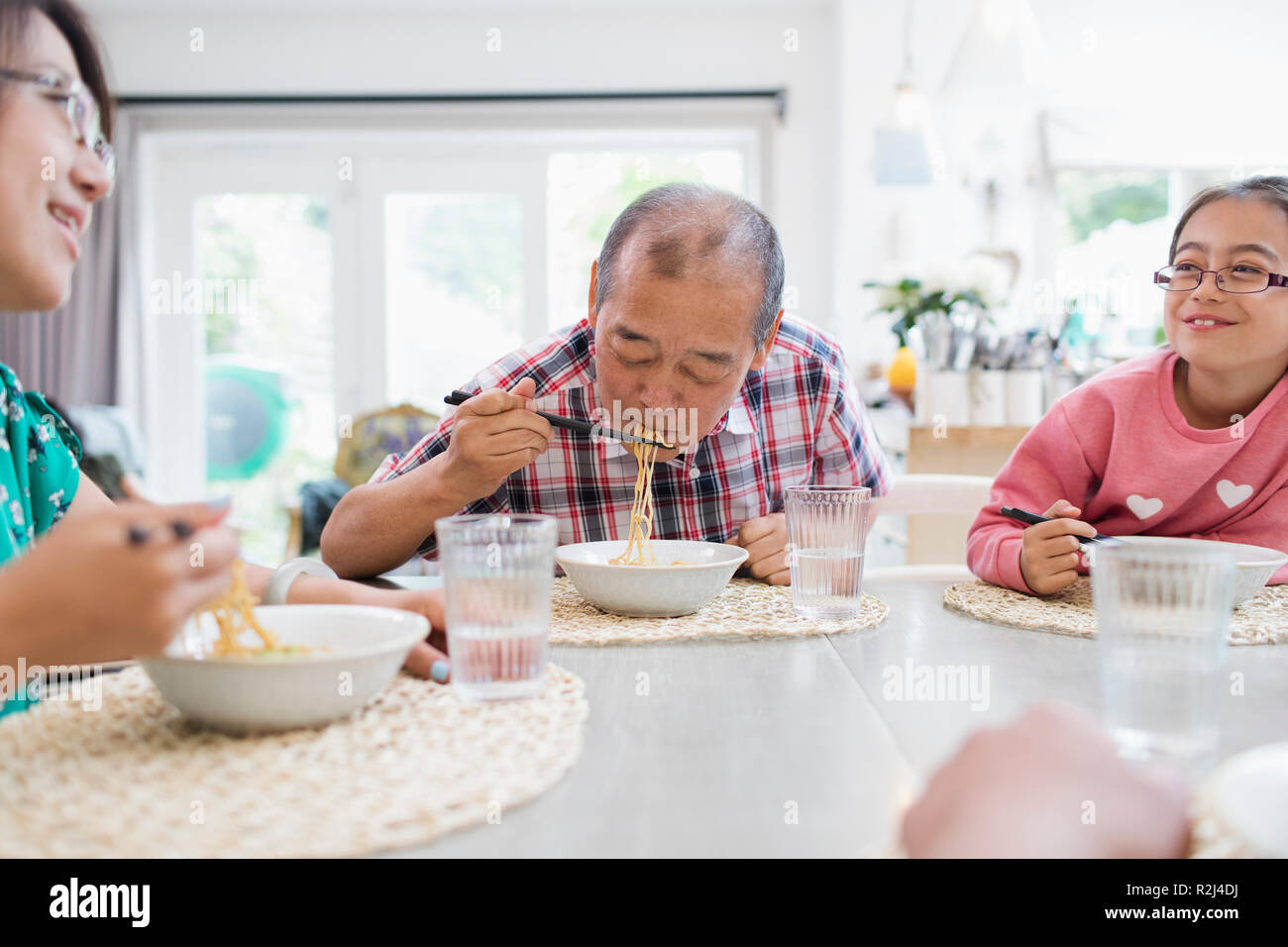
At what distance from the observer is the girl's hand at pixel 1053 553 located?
1.24m

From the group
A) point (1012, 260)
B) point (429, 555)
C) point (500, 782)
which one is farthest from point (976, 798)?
point (1012, 260)

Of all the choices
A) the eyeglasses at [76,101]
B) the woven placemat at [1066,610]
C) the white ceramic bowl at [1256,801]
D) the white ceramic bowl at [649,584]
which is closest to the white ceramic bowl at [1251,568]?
the woven placemat at [1066,610]

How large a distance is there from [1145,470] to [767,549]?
559 mm

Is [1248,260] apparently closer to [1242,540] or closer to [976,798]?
[1242,540]

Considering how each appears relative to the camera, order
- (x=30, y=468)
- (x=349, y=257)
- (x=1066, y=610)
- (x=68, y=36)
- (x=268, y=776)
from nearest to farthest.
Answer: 1. (x=268, y=776)
2. (x=68, y=36)
3. (x=30, y=468)
4. (x=1066, y=610)
5. (x=349, y=257)

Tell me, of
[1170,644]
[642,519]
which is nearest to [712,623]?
[642,519]

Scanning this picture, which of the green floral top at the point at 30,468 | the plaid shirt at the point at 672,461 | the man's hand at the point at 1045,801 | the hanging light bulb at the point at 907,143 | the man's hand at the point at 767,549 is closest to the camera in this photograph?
the man's hand at the point at 1045,801

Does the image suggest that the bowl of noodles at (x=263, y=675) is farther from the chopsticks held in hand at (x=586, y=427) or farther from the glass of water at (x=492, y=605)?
the chopsticks held in hand at (x=586, y=427)

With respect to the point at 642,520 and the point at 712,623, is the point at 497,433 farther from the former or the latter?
the point at 712,623

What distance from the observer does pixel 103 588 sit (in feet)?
1.91

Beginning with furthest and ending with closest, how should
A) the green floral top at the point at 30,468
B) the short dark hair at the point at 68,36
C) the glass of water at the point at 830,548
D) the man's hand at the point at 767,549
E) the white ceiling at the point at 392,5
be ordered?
the white ceiling at the point at 392,5
the man's hand at the point at 767,549
the glass of water at the point at 830,548
the green floral top at the point at 30,468
the short dark hair at the point at 68,36

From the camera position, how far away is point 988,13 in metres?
2.64

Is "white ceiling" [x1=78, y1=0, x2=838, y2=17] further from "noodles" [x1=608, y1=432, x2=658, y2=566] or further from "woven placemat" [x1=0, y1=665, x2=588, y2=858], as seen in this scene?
"woven placemat" [x1=0, y1=665, x2=588, y2=858]

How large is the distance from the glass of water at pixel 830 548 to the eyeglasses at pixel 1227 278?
2.13 ft
